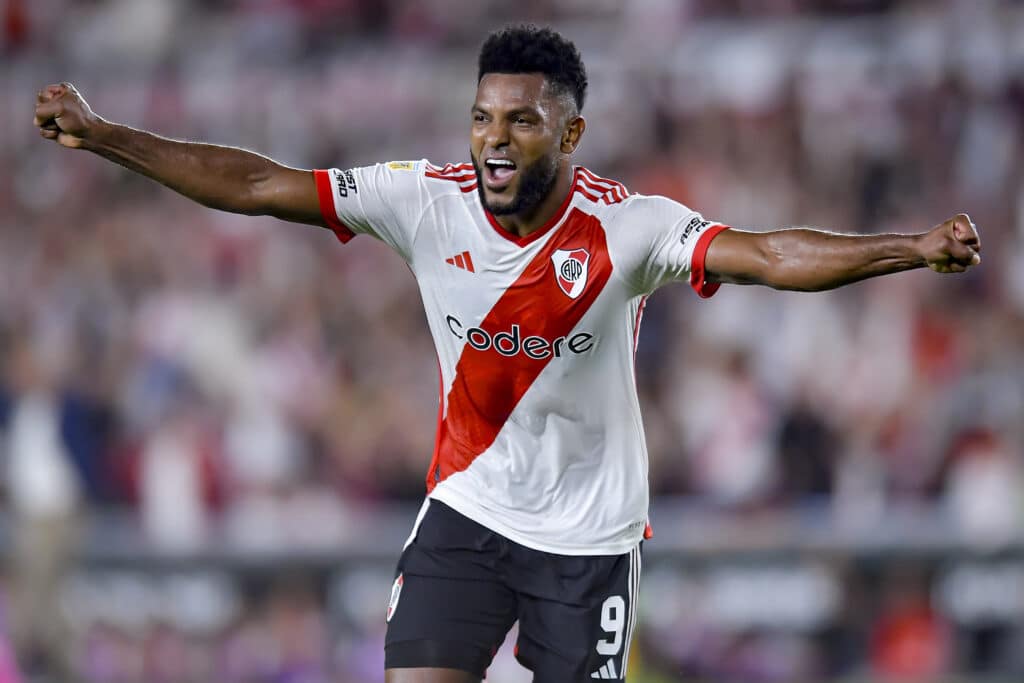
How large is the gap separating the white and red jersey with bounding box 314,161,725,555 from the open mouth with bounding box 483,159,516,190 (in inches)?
9.0

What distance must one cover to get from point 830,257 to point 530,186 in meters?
1.01

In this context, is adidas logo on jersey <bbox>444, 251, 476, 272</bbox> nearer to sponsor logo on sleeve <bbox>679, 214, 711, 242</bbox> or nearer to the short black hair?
the short black hair

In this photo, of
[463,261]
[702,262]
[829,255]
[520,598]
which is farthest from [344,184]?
[829,255]

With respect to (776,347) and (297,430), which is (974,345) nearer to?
(776,347)

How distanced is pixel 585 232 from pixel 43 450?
279 inches

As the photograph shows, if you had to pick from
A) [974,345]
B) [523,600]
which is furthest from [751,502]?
[523,600]

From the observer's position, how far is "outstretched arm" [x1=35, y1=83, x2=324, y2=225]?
19.0 ft

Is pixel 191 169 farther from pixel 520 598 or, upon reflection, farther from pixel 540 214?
pixel 520 598

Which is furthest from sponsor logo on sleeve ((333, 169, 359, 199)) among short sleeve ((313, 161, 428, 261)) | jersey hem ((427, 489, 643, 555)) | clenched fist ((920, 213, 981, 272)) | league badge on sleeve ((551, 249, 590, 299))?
clenched fist ((920, 213, 981, 272))

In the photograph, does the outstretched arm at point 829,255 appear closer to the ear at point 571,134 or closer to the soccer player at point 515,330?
the soccer player at point 515,330

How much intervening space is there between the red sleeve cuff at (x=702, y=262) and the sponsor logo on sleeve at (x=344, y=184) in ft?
3.87

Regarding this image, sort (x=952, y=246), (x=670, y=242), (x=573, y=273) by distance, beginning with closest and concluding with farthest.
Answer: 1. (x=952, y=246)
2. (x=670, y=242)
3. (x=573, y=273)

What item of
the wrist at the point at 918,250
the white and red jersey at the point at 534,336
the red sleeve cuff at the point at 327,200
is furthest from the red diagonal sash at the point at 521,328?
the wrist at the point at 918,250

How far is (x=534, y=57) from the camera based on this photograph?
5.61 metres
